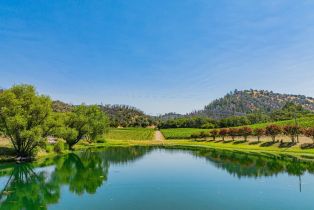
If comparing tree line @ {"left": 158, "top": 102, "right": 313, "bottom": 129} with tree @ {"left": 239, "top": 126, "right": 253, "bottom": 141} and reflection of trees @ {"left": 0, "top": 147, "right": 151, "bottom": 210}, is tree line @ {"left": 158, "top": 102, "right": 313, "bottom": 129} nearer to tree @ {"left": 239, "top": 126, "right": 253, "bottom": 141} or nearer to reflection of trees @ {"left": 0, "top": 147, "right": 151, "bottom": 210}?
tree @ {"left": 239, "top": 126, "right": 253, "bottom": 141}

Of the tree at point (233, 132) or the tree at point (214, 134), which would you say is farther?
the tree at point (214, 134)

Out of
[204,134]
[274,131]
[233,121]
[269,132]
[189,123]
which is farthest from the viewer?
[189,123]

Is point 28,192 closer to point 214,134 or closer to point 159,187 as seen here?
point 159,187

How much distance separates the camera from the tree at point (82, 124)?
79.3 meters

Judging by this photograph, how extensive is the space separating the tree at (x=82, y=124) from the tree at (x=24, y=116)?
1950cm

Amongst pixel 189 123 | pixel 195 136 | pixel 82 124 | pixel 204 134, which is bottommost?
pixel 195 136

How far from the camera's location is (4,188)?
108 feet

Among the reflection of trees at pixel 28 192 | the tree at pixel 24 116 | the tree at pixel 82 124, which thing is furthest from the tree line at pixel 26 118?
the tree at pixel 82 124

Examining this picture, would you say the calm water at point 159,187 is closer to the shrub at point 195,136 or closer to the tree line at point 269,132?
the tree line at point 269,132

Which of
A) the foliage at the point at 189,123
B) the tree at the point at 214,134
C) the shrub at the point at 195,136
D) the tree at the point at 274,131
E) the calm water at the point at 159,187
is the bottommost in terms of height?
the calm water at the point at 159,187

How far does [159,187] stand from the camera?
33.5 meters

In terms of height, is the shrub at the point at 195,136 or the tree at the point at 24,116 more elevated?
the tree at the point at 24,116

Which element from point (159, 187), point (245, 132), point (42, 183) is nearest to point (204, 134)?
point (245, 132)

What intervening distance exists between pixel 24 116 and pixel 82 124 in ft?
112
